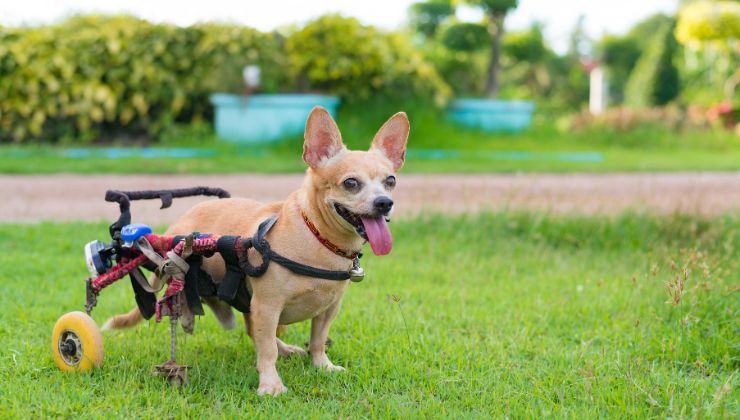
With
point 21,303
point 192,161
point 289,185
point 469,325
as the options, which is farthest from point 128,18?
point 469,325

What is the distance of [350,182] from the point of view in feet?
9.99

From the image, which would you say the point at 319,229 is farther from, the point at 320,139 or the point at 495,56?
the point at 495,56

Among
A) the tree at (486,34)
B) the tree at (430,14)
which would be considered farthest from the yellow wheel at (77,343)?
the tree at (430,14)

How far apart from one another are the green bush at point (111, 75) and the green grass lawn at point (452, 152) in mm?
623

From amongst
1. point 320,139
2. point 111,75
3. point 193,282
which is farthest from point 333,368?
point 111,75

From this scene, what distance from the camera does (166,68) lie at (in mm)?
12414

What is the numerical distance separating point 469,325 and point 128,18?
1076 cm

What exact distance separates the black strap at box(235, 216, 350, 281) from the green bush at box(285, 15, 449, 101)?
10023 millimetres

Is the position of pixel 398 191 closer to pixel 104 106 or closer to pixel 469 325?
pixel 469 325

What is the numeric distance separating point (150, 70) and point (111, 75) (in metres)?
0.60

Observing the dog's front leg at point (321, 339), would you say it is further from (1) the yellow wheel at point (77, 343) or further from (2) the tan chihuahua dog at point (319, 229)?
(1) the yellow wheel at point (77, 343)

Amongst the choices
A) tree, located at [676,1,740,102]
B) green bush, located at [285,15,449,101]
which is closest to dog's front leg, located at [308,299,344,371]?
green bush, located at [285,15,449,101]

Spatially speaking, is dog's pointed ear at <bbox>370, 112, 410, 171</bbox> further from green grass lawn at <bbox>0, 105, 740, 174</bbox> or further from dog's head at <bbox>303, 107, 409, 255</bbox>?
green grass lawn at <bbox>0, 105, 740, 174</bbox>

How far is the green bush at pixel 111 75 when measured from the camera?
39.4 ft
